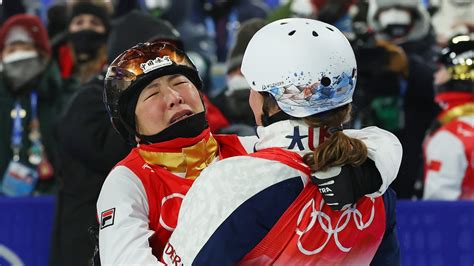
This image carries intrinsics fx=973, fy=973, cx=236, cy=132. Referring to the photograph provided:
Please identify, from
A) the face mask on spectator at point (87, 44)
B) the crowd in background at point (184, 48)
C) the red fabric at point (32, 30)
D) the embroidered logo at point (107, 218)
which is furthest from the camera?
the red fabric at point (32, 30)

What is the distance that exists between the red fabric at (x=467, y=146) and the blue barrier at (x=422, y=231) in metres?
0.16

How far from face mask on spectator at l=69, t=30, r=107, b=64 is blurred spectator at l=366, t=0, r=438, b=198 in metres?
1.80

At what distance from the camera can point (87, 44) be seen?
19.7 ft

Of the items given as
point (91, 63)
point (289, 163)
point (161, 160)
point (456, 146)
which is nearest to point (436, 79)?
point (456, 146)

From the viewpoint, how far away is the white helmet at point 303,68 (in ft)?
8.32

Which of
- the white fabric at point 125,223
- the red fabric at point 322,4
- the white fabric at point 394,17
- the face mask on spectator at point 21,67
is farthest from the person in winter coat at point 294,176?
the white fabric at point 394,17

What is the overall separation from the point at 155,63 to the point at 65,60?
148 inches

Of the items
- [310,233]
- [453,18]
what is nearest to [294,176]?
[310,233]

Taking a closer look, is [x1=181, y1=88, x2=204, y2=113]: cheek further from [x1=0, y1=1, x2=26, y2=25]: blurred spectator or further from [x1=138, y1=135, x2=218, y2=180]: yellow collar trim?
[x1=0, y1=1, x2=26, y2=25]: blurred spectator

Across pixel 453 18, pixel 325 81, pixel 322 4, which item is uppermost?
pixel 325 81

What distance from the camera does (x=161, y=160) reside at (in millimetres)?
3061

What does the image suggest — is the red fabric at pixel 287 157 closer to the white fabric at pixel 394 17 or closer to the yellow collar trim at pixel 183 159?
the yellow collar trim at pixel 183 159

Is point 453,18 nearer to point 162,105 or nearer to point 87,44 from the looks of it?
point 87,44

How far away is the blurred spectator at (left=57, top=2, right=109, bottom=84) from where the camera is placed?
19.1ft
